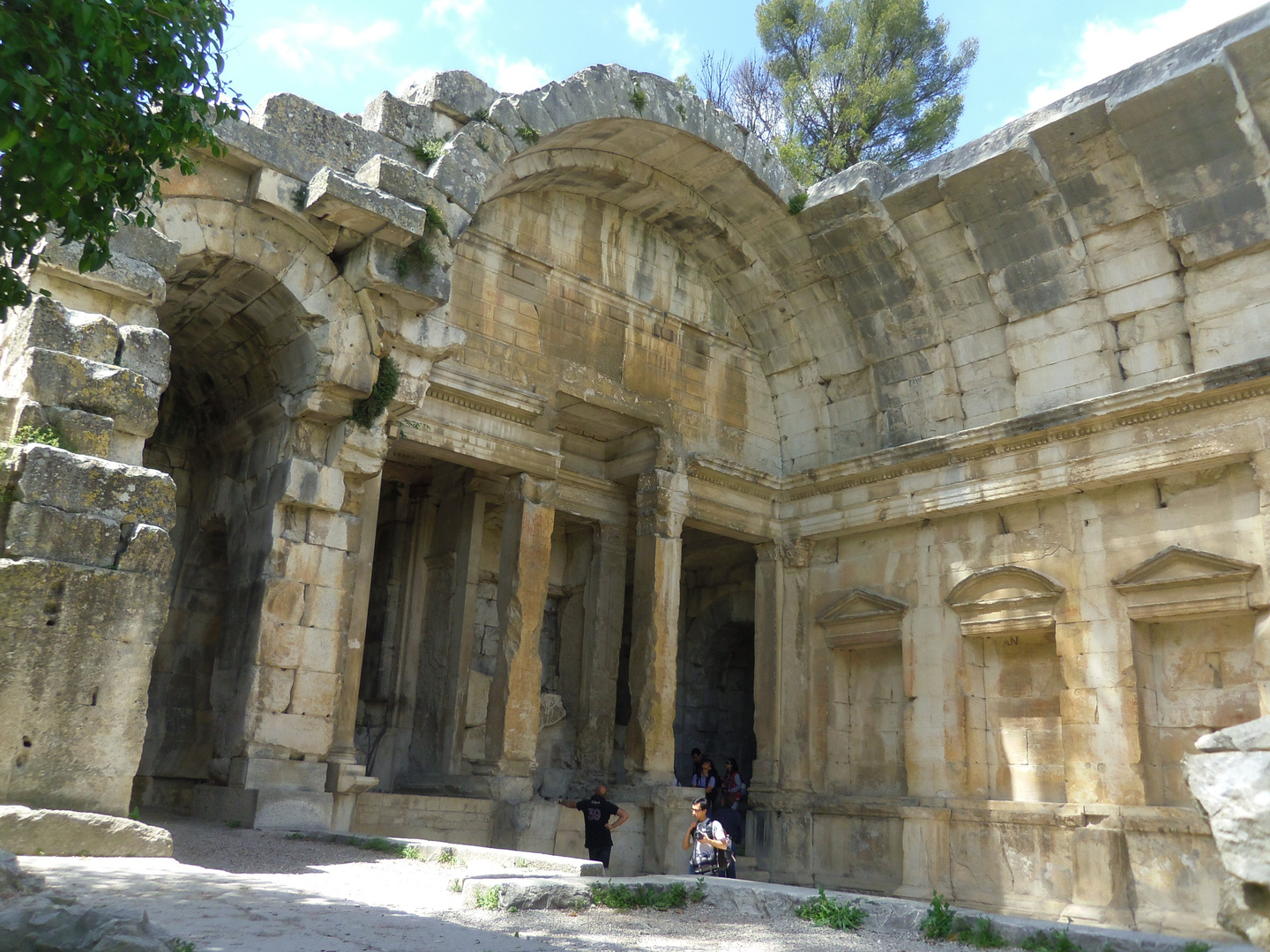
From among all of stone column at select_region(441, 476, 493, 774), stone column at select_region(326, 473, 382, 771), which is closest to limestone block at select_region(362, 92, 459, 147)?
stone column at select_region(326, 473, 382, 771)

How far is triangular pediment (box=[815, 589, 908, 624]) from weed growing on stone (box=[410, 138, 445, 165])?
742 centimetres

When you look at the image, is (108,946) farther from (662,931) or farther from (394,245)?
(394,245)

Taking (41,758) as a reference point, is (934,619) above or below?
above

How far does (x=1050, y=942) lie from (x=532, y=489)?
7.97 m

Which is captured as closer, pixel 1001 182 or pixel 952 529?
pixel 1001 182

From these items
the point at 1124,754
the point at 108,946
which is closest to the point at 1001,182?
the point at 1124,754

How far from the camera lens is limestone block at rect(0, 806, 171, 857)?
5.70 m

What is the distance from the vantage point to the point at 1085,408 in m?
11.6

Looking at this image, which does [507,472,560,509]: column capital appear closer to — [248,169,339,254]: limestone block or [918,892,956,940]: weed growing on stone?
[248,169,339,254]: limestone block

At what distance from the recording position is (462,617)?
1335 centimetres

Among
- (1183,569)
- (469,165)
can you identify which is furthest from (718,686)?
(469,165)

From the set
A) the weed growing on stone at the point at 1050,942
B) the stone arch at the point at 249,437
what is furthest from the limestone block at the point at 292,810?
the weed growing on stone at the point at 1050,942

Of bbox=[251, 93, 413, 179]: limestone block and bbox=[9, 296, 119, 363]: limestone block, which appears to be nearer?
bbox=[9, 296, 119, 363]: limestone block

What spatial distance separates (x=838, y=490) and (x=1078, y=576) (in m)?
3.41
